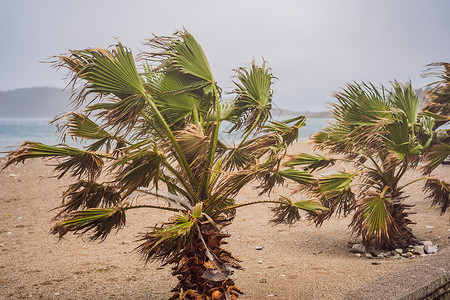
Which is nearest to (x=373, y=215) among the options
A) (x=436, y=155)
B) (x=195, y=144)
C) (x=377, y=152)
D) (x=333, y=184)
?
(x=333, y=184)

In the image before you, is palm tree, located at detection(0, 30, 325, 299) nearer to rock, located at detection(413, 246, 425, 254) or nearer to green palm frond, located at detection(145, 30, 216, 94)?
green palm frond, located at detection(145, 30, 216, 94)

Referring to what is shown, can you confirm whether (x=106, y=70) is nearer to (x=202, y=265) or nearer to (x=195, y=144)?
(x=195, y=144)

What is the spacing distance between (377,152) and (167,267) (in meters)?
3.32

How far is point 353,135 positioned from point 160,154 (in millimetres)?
3596

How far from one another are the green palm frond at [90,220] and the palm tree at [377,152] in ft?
8.27

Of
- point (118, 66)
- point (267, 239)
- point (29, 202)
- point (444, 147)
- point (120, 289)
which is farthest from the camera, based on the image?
point (29, 202)

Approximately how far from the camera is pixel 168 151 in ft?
12.5

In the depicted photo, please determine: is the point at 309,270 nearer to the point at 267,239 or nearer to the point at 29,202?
the point at 267,239

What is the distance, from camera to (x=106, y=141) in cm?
421

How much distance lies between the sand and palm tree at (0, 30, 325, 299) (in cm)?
60

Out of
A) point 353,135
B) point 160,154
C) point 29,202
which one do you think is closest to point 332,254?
point 353,135

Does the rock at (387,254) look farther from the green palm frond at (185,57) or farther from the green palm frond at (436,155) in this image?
the green palm frond at (185,57)

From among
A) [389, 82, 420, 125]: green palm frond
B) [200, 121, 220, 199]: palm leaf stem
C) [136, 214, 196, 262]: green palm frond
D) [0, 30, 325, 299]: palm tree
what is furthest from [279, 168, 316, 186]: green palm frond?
[389, 82, 420, 125]: green palm frond

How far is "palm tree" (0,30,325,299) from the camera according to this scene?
3506mm
